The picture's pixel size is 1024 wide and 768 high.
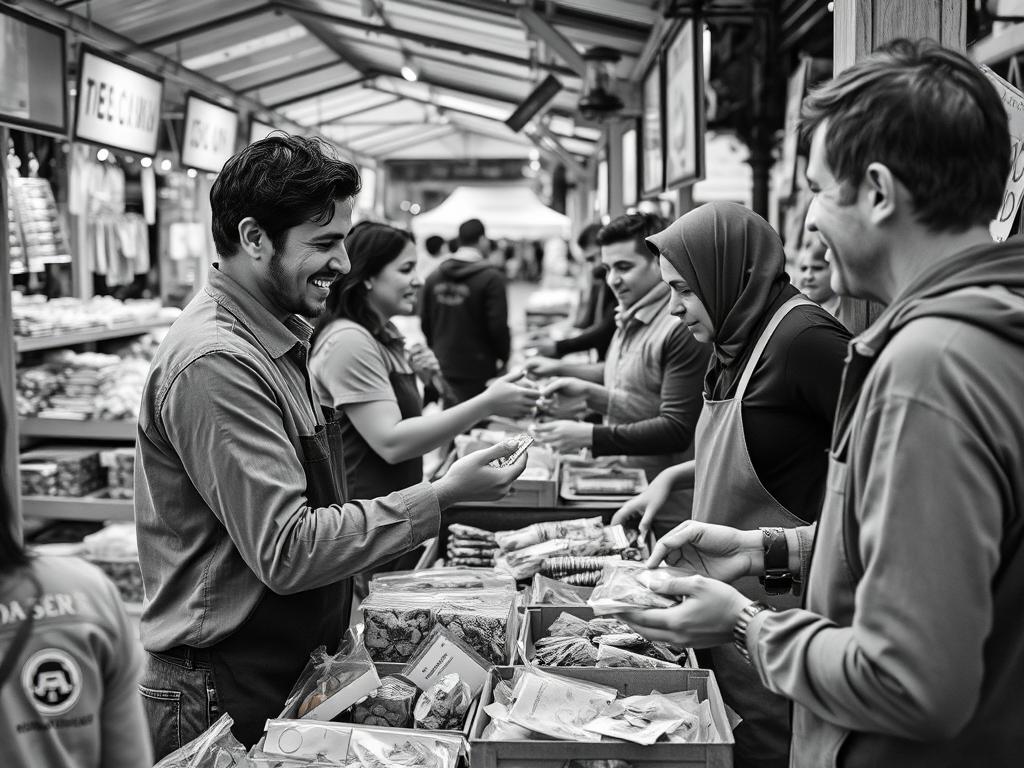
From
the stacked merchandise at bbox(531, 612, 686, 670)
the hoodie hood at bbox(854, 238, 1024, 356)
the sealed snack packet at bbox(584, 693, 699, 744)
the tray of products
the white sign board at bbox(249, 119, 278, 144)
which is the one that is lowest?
the stacked merchandise at bbox(531, 612, 686, 670)

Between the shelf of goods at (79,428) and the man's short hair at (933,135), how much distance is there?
5717 millimetres

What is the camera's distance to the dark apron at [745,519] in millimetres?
2262

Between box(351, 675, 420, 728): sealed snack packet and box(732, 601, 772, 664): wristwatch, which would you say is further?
box(351, 675, 420, 728): sealed snack packet

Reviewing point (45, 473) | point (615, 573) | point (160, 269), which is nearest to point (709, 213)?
point (615, 573)

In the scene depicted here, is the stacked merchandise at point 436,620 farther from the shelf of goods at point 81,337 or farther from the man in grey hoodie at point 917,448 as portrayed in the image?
the shelf of goods at point 81,337

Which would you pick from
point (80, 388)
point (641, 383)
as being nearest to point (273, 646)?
point (641, 383)

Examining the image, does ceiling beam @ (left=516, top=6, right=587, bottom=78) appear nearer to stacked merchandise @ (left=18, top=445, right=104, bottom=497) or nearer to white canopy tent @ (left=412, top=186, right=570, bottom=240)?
stacked merchandise @ (left=18, top=445, right=104, bottom=497)

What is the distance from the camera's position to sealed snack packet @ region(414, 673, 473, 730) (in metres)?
1.98

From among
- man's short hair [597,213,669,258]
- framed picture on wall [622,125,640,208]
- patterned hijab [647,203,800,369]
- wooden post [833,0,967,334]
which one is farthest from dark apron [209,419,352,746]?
framed picture on wall [622,125,640,208]

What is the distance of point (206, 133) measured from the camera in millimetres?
8477

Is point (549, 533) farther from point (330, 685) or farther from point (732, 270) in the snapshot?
Answer: point (330, 685)

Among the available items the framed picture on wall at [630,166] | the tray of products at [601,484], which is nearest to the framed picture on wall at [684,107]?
the tray of products at [601,484]

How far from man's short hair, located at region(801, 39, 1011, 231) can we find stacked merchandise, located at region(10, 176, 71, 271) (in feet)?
20.8

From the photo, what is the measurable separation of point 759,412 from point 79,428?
16.9ft
